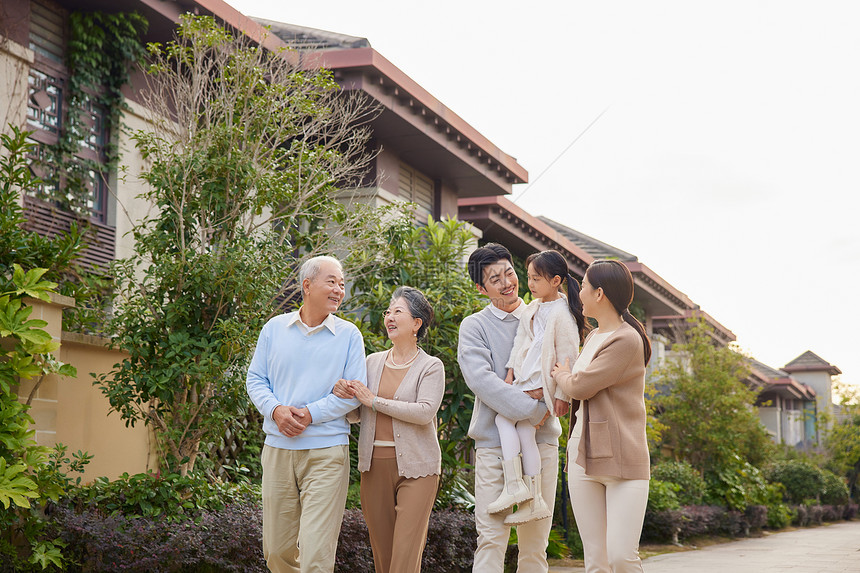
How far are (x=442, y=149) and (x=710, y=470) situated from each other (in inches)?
382

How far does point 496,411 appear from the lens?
4914 millimetres

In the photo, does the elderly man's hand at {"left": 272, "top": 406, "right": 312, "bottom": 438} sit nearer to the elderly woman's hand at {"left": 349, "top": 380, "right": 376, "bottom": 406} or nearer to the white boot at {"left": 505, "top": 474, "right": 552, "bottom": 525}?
the elderly woman's hand at {"left": 349, "top": 380, "right": 376, "bottom": 406}

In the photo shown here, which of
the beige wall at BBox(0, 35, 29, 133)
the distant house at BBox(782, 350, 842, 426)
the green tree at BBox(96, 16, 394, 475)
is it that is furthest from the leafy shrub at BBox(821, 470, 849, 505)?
the beige wall at BBox(0, 35, 29, 133)

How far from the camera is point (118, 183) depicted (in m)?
10.8

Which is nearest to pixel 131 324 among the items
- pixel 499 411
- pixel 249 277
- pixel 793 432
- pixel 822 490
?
pixel 249 277

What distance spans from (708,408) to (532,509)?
16439 millimetres

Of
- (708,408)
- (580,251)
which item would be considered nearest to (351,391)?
(708,408)

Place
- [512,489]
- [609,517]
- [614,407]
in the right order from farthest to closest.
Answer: [512,489], [614,407], [609,517]

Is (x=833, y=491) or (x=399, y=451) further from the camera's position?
(x=833, y=491)

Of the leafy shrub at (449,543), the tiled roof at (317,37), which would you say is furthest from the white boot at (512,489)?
the tiled roof at (317,37)

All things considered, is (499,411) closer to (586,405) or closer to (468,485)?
(586,405)

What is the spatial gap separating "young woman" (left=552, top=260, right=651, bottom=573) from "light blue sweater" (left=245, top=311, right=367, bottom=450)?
118 cm

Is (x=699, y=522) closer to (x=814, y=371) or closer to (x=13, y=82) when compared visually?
(x=13, y=82)

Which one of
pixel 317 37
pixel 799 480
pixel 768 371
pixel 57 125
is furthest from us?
pixel 768 371
